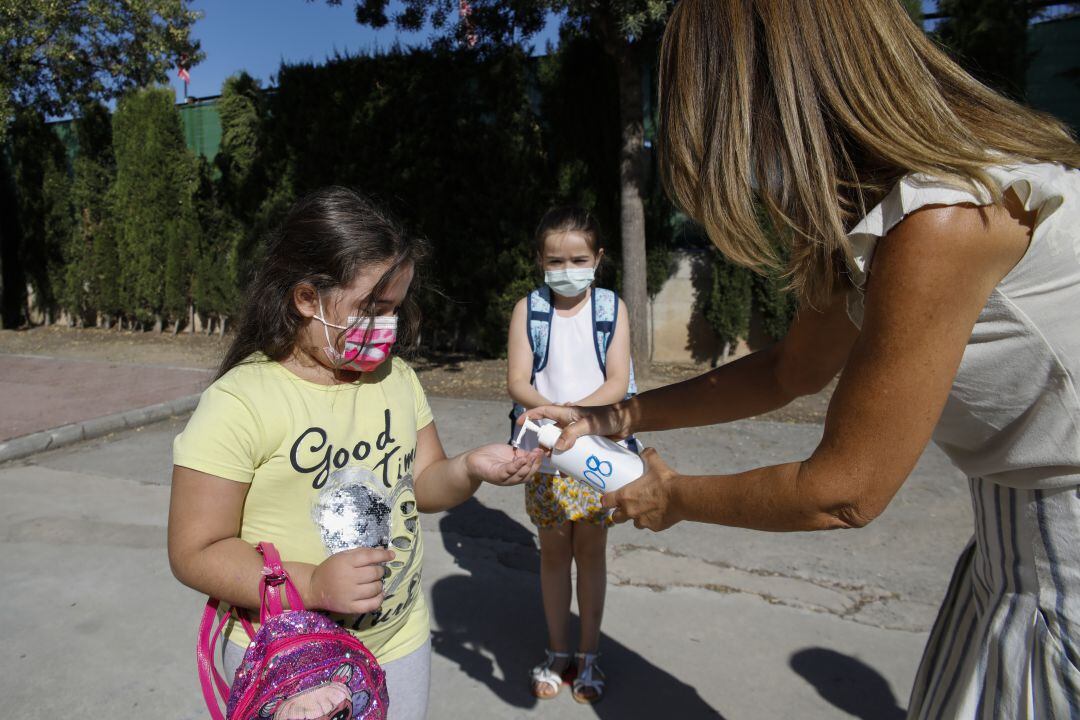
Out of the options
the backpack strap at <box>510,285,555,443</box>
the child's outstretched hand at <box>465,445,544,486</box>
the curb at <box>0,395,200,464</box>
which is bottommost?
the curb at <box>0,395,200,464</box>

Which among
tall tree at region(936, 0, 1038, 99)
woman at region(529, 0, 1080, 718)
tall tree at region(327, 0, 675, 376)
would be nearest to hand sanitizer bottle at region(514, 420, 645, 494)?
woman at region(529, 0, 1080, 718)

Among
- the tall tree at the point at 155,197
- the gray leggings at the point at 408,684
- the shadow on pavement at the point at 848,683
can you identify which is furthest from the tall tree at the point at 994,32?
the tall tree at the point at 155,197

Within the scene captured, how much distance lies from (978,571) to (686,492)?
52cm

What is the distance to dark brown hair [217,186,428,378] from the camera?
167cm

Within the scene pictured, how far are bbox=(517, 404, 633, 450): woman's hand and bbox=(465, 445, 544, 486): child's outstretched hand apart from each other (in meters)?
0.12

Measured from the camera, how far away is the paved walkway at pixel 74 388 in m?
6.75

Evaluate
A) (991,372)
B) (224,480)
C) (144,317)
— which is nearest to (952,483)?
(991,372)

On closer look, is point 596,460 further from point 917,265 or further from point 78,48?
point 78,48

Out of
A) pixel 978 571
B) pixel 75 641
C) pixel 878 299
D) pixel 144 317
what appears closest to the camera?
pixel 878 299

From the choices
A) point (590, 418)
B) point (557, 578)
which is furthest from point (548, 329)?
point (590, 418)

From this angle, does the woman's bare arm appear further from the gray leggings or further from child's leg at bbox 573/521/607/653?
child's leg at bbox 573/521/607/653

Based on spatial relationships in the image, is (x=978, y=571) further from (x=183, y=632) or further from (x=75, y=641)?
(x=75, y=641)

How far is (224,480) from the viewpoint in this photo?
1.44 metres

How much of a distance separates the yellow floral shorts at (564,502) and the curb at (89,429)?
4.87m
